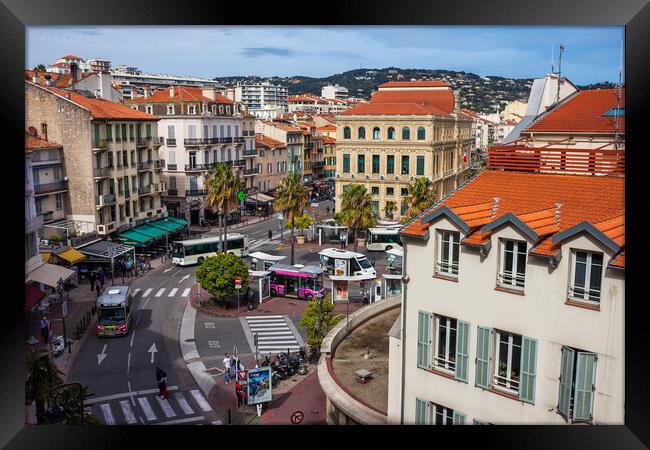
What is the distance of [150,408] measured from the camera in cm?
1980

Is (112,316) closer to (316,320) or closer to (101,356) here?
(101,356)

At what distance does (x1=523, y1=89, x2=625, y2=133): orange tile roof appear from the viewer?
58.2 feet

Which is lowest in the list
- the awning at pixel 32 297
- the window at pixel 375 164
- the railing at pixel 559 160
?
the awning at pixel 32 297

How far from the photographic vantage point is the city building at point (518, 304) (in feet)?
32.9

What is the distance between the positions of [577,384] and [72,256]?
28.2 m

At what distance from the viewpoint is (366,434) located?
36.8ft

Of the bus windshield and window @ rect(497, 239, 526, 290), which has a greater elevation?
window @ rect(497, 239, 526, 290)

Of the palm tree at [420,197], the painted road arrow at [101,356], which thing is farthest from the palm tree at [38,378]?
the palm tree at [420,197]

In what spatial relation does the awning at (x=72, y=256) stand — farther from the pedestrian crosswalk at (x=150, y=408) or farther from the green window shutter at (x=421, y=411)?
the green window shutter at (x=421, y=411)

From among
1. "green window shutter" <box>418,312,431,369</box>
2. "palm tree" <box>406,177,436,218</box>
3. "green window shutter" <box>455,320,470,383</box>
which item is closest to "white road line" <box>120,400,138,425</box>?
"green window shutter" <box>418,312,431,369</box>

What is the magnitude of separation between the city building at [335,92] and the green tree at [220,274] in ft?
454

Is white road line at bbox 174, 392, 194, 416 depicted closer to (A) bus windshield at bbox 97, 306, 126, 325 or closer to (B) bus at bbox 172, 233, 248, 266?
(A) bus windshield at bbox 97, 306, 126, 325

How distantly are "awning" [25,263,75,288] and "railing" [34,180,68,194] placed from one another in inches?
277
